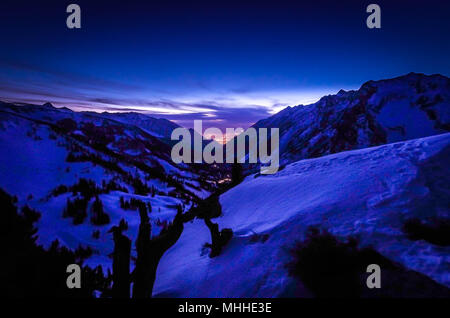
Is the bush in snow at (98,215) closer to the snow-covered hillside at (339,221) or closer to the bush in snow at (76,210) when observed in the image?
the bush in snow at (76,210)

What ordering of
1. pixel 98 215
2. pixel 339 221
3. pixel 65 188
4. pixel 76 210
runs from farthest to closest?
pixel 65 188, pixel 76 210, pixel 98 215, pixel 339 221

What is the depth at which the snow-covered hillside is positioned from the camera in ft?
14.2

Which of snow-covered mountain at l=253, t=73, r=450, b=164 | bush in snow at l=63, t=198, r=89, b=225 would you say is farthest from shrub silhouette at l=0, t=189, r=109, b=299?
snow-covered mountain at l=253, t=73, r=450, b=164

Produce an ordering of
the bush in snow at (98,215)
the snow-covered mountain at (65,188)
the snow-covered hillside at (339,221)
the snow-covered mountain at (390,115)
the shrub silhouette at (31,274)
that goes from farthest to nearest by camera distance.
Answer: the snow-covered mountain at (390,115) → the bush in snow at (98,215) → the snow-covered mountain at (65,188) → the shrub silhouette at (31,274) → the snow-covered hillside at (339,221)

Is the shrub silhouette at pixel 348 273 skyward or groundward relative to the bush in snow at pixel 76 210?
skyward

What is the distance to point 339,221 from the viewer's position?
550 cm

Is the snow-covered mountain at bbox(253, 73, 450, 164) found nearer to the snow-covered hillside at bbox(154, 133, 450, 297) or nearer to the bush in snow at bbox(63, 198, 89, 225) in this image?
→ the snow-covered hillside at bbox(154, 133, 450, 297)

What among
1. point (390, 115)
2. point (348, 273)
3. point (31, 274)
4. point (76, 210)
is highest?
point (390, 115)

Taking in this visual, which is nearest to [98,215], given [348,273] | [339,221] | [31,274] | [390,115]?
[31,274]

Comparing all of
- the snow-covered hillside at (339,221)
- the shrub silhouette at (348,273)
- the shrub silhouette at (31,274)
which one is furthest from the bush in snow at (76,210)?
the shrub silhouette at (348,273)

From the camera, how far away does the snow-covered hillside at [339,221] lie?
4328 millimetres

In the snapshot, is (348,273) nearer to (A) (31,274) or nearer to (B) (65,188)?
(A) (31,274)

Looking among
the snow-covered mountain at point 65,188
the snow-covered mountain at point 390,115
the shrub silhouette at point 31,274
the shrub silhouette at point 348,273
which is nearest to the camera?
the shrub silhouette at point 348,273
